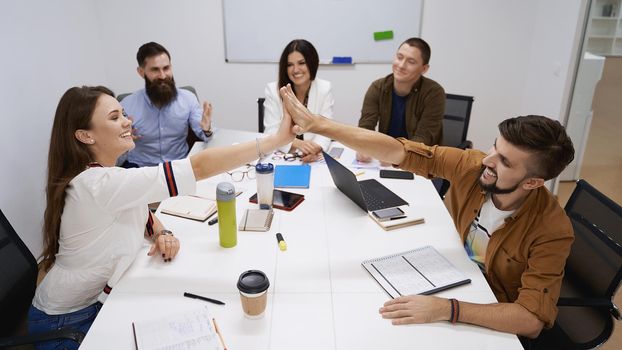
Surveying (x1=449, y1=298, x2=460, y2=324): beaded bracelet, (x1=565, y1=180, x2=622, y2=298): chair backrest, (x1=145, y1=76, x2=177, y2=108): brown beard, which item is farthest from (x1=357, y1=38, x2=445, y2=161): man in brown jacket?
(x1=449, y1=298, x2=460, y2=324): beaded bracelet

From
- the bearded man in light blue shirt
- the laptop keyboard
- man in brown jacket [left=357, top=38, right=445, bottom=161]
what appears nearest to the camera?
the laptop keyboard

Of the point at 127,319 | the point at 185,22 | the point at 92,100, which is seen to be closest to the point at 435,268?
the point at 127,319

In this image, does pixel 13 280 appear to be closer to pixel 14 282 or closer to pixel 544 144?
pixel 14 282

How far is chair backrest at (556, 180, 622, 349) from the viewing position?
156cm

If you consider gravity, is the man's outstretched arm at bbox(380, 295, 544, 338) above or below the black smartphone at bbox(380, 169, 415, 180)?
below

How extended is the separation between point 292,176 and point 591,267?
142 cm

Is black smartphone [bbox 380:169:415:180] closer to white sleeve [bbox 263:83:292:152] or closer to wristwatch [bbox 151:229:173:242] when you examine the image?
white sleeve [bbox 263:83:292:152]

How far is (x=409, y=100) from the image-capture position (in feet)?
9.95

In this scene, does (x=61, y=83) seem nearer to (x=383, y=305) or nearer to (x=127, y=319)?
(x=127, y=319)

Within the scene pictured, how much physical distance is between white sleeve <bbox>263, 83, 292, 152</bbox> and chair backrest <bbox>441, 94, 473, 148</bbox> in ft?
4.21

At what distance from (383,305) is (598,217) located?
38.0 inches

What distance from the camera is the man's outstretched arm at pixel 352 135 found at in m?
1.82

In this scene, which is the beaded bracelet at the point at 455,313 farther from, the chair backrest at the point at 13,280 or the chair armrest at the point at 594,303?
the chair backrest at the point at 13,280

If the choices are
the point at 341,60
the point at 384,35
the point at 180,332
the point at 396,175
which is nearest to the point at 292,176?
the point at 396,175
